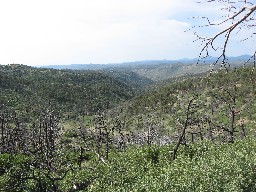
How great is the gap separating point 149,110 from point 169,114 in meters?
15.9

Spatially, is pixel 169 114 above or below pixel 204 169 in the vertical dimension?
below

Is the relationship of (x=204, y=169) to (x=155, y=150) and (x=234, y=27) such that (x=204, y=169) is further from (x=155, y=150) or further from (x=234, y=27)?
(x=234, y=27)

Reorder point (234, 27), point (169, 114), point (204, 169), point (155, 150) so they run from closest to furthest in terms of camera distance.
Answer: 1. point (234, 27)
2. point (204, 169)
3. point (155, 150)
4. point (169, 114)

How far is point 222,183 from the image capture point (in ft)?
67.8

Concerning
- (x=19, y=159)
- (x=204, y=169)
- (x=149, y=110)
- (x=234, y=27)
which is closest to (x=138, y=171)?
(x=204, y=169)

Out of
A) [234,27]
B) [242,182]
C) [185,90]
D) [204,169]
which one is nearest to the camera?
[234,27]

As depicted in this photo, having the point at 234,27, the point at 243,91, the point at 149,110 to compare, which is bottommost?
the point at 149,110

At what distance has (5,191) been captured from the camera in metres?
24.6

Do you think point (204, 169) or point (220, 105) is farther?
point (220, 105)

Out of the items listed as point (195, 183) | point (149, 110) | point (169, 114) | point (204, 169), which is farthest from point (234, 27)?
point (149, 110)

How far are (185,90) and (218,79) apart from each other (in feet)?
49.5

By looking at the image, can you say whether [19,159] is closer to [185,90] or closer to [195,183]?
[195,183]

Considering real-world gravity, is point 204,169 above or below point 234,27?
below

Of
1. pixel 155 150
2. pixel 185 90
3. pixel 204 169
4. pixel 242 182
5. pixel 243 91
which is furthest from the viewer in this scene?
pixel 185 90
